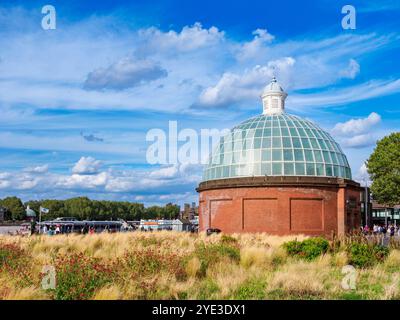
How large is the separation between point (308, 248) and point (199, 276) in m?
6.55

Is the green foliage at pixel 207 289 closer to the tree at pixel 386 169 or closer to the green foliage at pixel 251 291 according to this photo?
the green foliage at pixel 251 291

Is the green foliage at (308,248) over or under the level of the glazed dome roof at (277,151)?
under

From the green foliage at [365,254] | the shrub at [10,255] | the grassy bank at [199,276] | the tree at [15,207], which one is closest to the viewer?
the grassy bank at [199,276]

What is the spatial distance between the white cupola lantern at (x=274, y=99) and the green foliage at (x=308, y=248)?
2125 cm

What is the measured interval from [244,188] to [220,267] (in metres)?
18.7

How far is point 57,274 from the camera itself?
11359mm

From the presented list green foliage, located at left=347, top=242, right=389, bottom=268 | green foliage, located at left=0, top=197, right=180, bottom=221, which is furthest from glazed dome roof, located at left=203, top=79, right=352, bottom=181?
green foliage, located at left=0, top=197, right=180, bottom=221

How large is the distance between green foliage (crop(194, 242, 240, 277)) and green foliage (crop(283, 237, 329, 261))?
279 centimetres

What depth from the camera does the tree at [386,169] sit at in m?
51.8

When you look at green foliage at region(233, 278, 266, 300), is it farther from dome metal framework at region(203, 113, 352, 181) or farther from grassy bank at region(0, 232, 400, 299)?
dome metal framework at region(203, 113, 352, 181)

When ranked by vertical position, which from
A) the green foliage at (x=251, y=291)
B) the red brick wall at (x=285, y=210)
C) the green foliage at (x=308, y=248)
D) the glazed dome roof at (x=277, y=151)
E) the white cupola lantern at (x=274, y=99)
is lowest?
the green foliage at (x=251, y=291)

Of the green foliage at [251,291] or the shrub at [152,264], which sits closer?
the green foliage at [251,291]

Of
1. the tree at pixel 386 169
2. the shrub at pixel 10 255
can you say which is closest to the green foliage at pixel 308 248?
the shrub at pixel 10 255

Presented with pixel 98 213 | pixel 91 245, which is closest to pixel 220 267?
pixel 91 245
